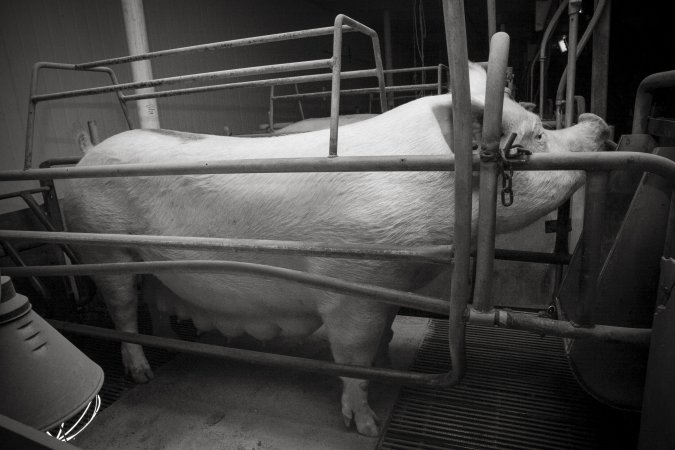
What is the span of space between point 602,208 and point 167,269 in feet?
4.89

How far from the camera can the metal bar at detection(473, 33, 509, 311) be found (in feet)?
3.97

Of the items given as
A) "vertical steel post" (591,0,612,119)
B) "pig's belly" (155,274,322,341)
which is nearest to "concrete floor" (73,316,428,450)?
"pig's belly" (155,274,322,341)

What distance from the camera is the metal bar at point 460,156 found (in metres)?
1.14

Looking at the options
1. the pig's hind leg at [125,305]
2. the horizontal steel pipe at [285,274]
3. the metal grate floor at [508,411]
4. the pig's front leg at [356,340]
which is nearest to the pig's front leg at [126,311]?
the pig's hind leg at [125,305]

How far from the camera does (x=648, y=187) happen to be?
1.33 m

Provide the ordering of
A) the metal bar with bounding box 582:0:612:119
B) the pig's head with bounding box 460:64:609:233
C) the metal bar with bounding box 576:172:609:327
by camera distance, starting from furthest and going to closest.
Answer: the metal bar with bounding box 582:0:612:119 → the pig's head with bounding box 460:64:609:233 → the metal bar with bounding box 576:172:609:327

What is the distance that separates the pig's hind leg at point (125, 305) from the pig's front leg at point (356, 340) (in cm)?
117

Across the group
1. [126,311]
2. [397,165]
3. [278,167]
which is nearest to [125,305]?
[126,311]

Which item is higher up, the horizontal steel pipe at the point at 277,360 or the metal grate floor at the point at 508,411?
the horizontal steel pipe at the point at 277,360

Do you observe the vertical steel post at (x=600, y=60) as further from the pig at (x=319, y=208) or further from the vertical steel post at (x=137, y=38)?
the vertical steel post at (x=137, y=38)

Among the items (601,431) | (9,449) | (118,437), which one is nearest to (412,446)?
(601,431)

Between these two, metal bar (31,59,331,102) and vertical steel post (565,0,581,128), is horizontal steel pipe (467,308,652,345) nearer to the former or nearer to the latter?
metal bar (31,59,331,102)

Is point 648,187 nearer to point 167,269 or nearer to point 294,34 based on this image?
point 294,34

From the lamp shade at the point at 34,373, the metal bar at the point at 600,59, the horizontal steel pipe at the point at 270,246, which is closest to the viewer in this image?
the lamp shade at the point at 34,373
